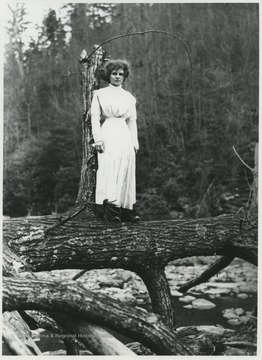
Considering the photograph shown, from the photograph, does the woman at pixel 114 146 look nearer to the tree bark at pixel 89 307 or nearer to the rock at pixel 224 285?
the tree bark at pixel 89 307

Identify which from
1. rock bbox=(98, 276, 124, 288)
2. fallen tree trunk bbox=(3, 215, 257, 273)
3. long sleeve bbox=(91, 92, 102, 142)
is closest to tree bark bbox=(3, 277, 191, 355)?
fallen tree trunk bbox=(3, 215, 257, 273)

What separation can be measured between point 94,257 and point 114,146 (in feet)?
3.23

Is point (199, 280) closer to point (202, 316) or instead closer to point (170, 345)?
point (202, 316)

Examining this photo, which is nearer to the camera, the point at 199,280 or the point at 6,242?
the point at 6,242

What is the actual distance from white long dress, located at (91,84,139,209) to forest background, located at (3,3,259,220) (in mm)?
6129

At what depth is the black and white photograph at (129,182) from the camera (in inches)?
128

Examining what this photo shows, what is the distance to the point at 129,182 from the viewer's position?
430 cm

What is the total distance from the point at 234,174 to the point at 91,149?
7.33m

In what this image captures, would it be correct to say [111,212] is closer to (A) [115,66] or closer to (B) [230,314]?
(A) [115,66]

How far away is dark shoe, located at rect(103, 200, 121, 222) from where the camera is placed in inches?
161

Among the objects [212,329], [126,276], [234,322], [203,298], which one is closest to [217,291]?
[203,298]

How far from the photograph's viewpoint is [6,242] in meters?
3.67

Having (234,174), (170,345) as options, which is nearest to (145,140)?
(234,174)

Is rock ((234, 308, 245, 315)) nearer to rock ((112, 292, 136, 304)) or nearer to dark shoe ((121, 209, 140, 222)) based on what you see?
rock ((112, 292, 136, 304))
